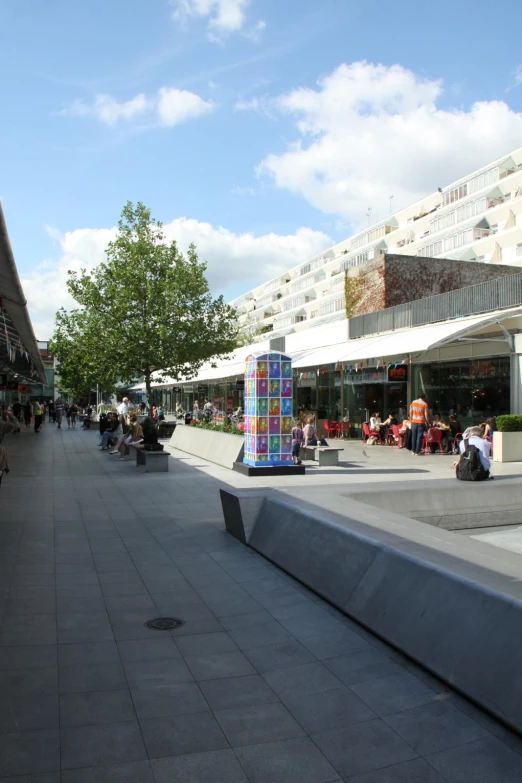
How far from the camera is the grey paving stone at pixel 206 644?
4.14 meters

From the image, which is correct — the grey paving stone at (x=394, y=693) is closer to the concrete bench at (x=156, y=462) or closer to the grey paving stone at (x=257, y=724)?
the grey paving stone at (x=257, y=724)

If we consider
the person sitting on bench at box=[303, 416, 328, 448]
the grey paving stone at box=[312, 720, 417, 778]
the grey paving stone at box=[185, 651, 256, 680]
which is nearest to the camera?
the grey paving stone at box=[312, 720, 417, 778]

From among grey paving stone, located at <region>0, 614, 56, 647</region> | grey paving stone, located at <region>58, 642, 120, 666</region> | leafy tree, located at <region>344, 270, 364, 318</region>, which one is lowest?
grey paving stone, located at <region>58, 642, 120, 666</region>

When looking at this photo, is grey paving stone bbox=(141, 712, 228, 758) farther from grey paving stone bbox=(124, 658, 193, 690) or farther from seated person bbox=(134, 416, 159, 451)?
seated person bbox=(134, 416, 159, 451)

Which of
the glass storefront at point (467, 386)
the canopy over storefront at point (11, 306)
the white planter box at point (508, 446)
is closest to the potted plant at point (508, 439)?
the white planter box at point (508, 446)

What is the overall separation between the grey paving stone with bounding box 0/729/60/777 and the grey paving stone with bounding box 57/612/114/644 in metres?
1.23

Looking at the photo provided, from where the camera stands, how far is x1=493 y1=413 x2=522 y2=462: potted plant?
15.7 metres

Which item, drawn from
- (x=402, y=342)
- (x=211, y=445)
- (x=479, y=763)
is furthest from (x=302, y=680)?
(x=402, y=342)

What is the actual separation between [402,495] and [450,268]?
67.7 feet

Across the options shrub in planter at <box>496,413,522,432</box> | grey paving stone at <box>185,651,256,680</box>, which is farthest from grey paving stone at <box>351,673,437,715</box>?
shrub in planter at <box>496,413,522,432</box>

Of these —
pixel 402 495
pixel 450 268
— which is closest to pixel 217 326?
pixel 450 268

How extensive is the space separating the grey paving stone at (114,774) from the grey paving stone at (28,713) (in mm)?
456

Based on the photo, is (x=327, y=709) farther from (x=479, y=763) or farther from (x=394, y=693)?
(x=479, y=763)

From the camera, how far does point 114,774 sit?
2.75 meters
